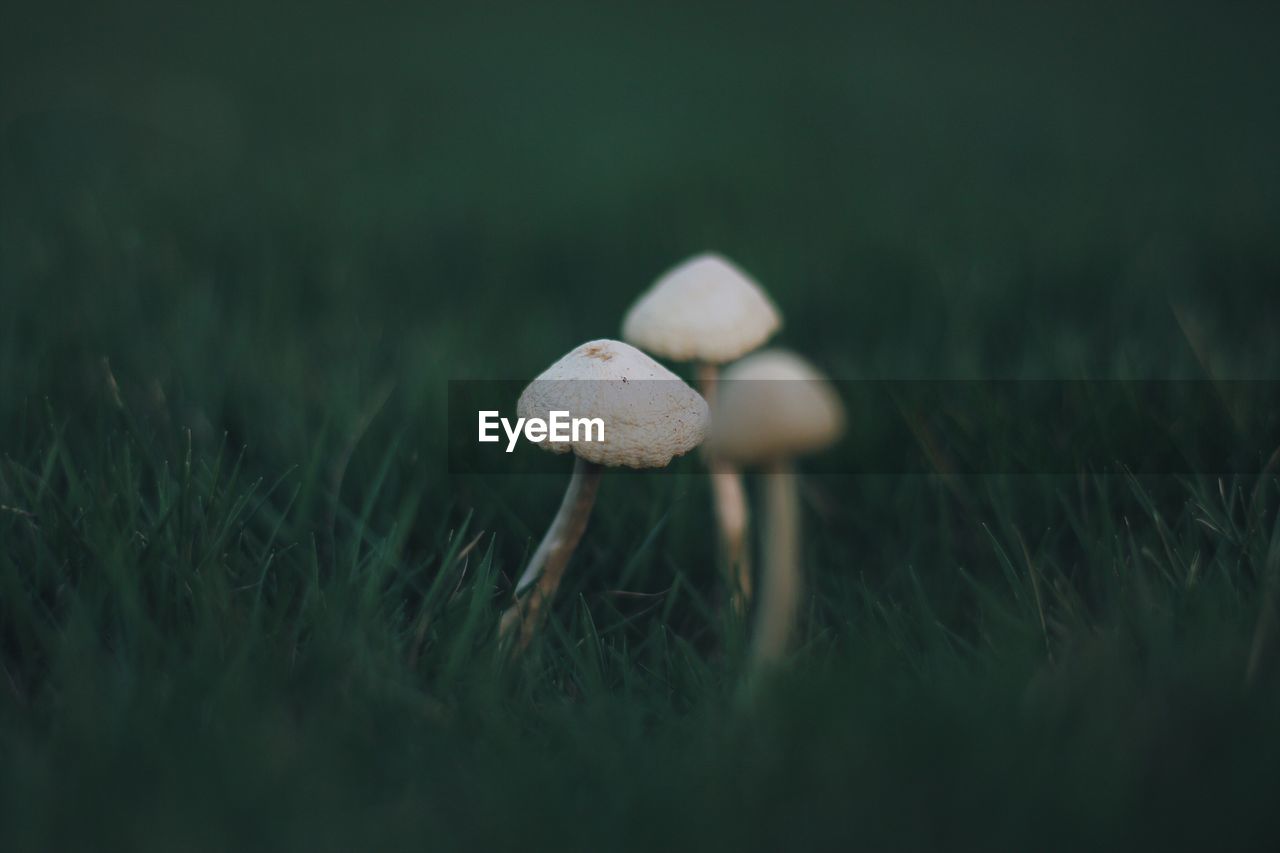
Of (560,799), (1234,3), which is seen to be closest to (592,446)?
(560,799)

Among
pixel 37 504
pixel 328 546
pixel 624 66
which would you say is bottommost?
pixel 328 546

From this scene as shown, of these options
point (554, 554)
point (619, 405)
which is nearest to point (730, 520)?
point (554, 554)

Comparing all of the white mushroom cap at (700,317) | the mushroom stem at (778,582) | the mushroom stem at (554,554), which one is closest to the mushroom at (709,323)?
the white mushroom cap at (700,317)

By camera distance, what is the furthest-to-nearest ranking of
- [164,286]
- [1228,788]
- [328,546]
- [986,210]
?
1. [986,210]
2. [164,286]
3. [328,546]
4. [1228,788]

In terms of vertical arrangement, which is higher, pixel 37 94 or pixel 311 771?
pixel 37 94

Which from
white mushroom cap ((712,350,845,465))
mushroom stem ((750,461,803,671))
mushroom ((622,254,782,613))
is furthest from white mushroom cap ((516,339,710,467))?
mushroom ((622,254,782,613))

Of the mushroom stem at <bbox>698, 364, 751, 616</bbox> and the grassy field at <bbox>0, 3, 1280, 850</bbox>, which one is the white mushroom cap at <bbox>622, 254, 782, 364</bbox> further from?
the grassy field at <bbox>0, 3, 1280, 850</bbox>

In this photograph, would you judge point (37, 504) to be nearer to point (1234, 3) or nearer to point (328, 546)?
point (328, 546)
